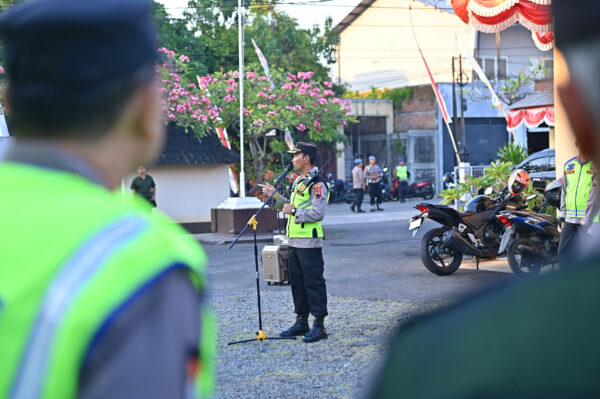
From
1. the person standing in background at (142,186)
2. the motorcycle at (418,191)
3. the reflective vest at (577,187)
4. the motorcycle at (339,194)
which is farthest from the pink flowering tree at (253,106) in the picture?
the reflective vest at (577,187)

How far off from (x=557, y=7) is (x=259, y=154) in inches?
809

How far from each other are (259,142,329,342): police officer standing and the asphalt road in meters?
1.17

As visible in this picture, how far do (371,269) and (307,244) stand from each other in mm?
4950

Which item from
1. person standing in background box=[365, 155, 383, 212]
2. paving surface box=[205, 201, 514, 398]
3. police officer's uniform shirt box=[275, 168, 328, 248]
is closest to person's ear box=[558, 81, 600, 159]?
paving surface box=[205, 201, 514, 398]

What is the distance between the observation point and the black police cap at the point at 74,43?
4.39 feet

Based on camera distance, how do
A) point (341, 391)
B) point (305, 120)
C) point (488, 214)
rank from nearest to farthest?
point (341, 391)
point (488, 214)
point (305, 120)

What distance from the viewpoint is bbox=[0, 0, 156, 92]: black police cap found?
134 cm

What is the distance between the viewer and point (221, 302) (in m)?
9.99

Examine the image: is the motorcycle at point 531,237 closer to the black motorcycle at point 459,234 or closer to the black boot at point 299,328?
the black motorcycle at point 459,234

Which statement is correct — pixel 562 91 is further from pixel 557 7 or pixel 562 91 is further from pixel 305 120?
pixel 305 120

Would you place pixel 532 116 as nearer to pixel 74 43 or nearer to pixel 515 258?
pixel 515 258

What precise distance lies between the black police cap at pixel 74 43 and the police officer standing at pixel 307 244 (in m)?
6.36

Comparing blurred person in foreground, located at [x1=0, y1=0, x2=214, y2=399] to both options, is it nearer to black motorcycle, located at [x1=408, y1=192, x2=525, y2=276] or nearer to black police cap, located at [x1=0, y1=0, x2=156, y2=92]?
black police cap, located at [x1=0, y1=0, x2=156, y2=92]

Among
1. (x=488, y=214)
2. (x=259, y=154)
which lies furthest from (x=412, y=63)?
(x=488, y=214)
